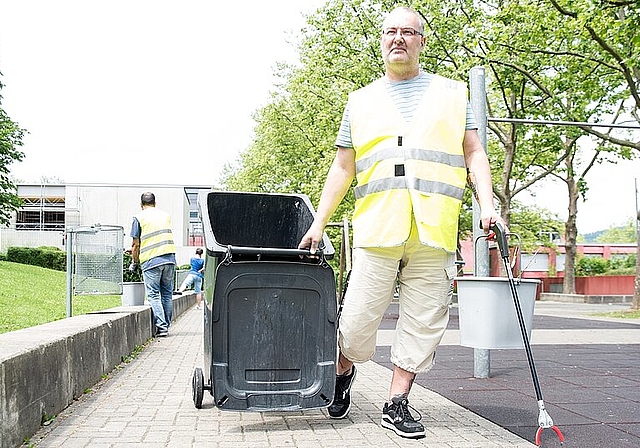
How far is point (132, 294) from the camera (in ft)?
38.3

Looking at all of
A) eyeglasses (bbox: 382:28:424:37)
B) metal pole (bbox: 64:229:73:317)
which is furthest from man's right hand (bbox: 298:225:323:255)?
metal pole (bbox: 64:229:73:317)

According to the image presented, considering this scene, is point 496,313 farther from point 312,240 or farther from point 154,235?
point 154,235

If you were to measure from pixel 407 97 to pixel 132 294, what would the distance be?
777 centimetres

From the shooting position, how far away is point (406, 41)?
15.5ft

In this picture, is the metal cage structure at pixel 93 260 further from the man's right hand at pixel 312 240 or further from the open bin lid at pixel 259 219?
the man's right hand at pixel 312 240

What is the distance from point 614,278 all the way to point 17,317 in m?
40.8

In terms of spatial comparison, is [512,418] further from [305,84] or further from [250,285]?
[305,84]

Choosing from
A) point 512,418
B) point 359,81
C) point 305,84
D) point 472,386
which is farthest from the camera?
point 305,84

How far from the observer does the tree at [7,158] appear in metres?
44.7

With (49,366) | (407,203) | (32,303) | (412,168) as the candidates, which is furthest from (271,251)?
(32,303)

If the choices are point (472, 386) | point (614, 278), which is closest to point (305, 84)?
point (614, 278)

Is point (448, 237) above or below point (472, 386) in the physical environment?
above

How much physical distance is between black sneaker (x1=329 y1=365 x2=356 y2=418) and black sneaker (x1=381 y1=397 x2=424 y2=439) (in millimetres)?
395

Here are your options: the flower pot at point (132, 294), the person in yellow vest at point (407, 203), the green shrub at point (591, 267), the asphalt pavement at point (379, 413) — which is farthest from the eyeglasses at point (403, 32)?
the green shrub at point (591, 267)
